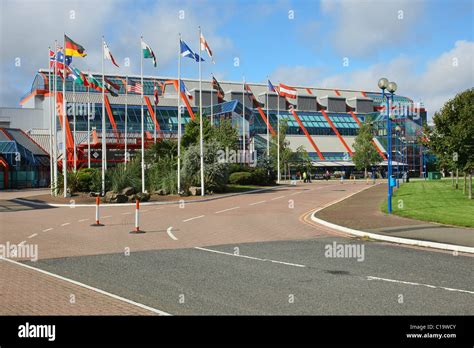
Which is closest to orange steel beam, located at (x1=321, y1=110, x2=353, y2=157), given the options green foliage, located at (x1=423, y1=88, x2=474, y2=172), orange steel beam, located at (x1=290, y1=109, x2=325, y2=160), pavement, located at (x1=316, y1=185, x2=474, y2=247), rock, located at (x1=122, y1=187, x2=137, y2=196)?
orange steel beam, located at (x1=290, y1=109, x2=325, y2=160)

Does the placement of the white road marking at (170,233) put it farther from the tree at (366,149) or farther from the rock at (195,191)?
the tree at (366,149)

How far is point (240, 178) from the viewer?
1945 inches

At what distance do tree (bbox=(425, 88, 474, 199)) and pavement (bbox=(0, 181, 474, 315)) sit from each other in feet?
40.2

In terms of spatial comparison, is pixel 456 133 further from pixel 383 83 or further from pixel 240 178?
pixel 240 178

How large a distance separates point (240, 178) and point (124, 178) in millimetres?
17862

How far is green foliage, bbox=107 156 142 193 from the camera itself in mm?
32719

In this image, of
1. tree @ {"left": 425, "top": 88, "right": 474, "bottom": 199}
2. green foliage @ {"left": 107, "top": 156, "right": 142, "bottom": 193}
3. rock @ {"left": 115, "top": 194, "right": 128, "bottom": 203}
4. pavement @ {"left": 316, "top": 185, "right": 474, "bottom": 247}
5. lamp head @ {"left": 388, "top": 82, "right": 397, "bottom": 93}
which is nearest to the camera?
pavement @ {"left": 316, "top": 185, "right": 474, "bottom": 247}

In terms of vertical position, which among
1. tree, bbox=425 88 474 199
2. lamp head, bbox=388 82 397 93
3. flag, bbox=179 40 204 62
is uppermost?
flag, bbox=179 40 204 62

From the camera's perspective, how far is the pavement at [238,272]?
23.9 feet

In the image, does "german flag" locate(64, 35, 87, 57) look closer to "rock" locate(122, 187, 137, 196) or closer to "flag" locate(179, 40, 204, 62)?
"flag" locate(179, 40, 204, 62)

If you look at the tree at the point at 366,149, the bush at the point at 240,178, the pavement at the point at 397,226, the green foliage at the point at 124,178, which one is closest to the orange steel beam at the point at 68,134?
the bush at the point at 240,178
